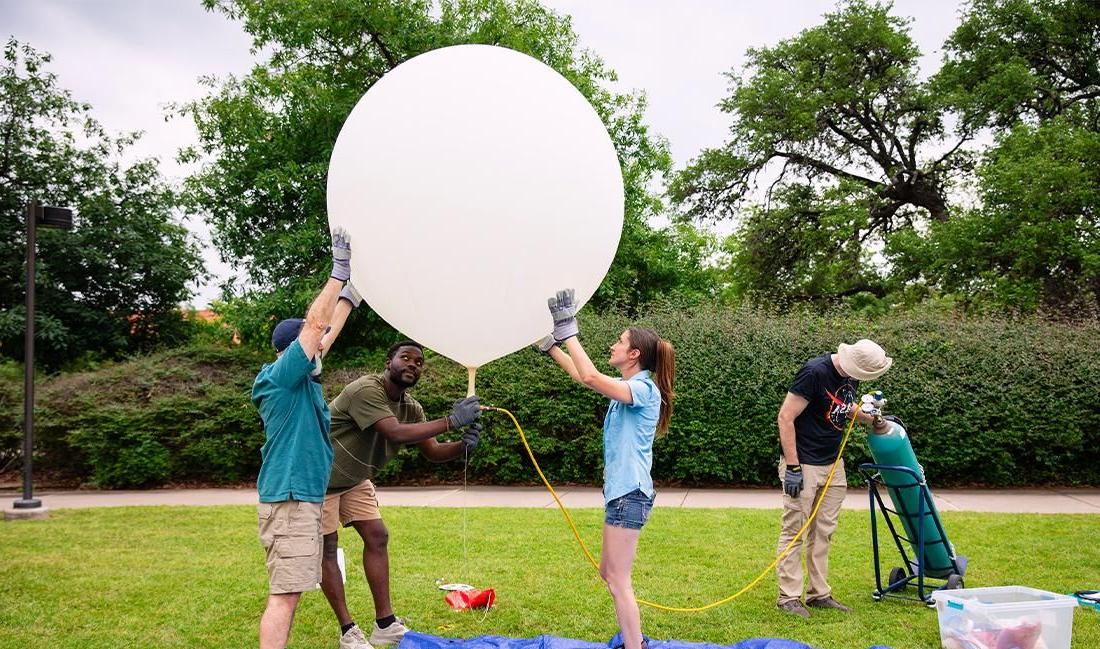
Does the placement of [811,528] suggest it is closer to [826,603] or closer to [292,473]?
[826,603]

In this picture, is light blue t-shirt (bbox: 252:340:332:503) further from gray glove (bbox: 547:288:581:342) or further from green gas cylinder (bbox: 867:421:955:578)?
green gas cylinder (bbox: 867:421:955:578)

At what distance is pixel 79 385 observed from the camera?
1036 centimetres

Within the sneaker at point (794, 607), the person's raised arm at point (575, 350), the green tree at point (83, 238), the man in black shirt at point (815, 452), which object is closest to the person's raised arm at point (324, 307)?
the person's raised arm at point (575, 350)

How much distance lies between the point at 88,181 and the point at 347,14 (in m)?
5.93

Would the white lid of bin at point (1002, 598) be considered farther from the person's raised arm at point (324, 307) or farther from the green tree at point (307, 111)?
the green tree at point (307, 111)

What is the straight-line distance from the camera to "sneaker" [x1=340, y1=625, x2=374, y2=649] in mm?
4027

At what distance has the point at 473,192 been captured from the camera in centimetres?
326

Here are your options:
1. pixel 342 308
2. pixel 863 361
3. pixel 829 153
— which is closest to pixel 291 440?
pixel 342 308

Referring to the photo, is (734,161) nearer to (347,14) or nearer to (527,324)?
(347,14)

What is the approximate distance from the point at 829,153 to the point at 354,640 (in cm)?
1734

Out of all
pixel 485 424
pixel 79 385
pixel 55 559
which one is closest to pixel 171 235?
pixel 79 385

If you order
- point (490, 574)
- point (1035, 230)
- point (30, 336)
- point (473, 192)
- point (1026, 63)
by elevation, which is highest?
point (1026, 63)

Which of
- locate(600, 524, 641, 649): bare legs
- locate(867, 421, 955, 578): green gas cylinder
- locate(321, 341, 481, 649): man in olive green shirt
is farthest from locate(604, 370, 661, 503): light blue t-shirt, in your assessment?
locate(867, 421, 955, 578): green gas cylinder

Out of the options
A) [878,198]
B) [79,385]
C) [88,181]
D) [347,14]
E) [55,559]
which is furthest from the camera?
[878,198]
